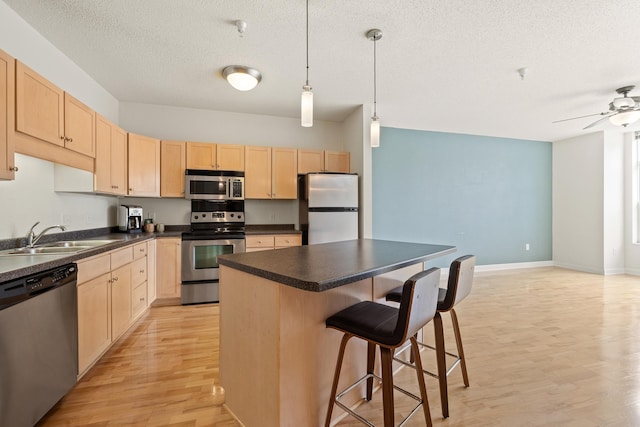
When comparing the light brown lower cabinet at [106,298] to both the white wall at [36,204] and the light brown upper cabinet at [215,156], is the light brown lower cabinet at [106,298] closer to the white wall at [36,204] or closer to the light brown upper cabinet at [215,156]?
the white wall at [36,204]

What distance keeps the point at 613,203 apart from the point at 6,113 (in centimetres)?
809

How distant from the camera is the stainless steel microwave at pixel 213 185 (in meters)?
3.88

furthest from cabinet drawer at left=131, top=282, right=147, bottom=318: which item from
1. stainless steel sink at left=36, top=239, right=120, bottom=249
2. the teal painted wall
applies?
the teal painted wall

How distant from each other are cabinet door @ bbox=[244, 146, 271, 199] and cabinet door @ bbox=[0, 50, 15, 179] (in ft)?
8.28

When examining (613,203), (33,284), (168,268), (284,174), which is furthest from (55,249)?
(613,203)

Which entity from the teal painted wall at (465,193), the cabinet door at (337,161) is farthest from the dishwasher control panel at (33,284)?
the teal painted wall at (465,193)

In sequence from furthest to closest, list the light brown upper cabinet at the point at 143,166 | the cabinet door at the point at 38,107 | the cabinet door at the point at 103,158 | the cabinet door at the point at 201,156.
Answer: the cabinet door at the point at 201,156
the light brown upper cabinet at the point at 143,166
the cabinet door at the point at 103,158
the cabinet door at the point at 38,107

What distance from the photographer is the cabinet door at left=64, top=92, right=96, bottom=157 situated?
7.46 feet

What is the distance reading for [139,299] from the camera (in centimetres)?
303

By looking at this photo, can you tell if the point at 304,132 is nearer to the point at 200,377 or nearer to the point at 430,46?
the point at 430,46

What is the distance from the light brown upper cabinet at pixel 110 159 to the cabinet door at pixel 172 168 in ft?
1.65

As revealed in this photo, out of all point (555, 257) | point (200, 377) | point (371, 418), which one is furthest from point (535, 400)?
point (555, 257)

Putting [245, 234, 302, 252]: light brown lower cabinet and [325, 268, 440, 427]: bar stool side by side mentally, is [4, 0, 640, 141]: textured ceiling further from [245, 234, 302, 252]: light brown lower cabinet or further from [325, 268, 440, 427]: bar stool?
[325, 268, 440, 427]: bar stool

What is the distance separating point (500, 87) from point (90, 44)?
14.2ft
